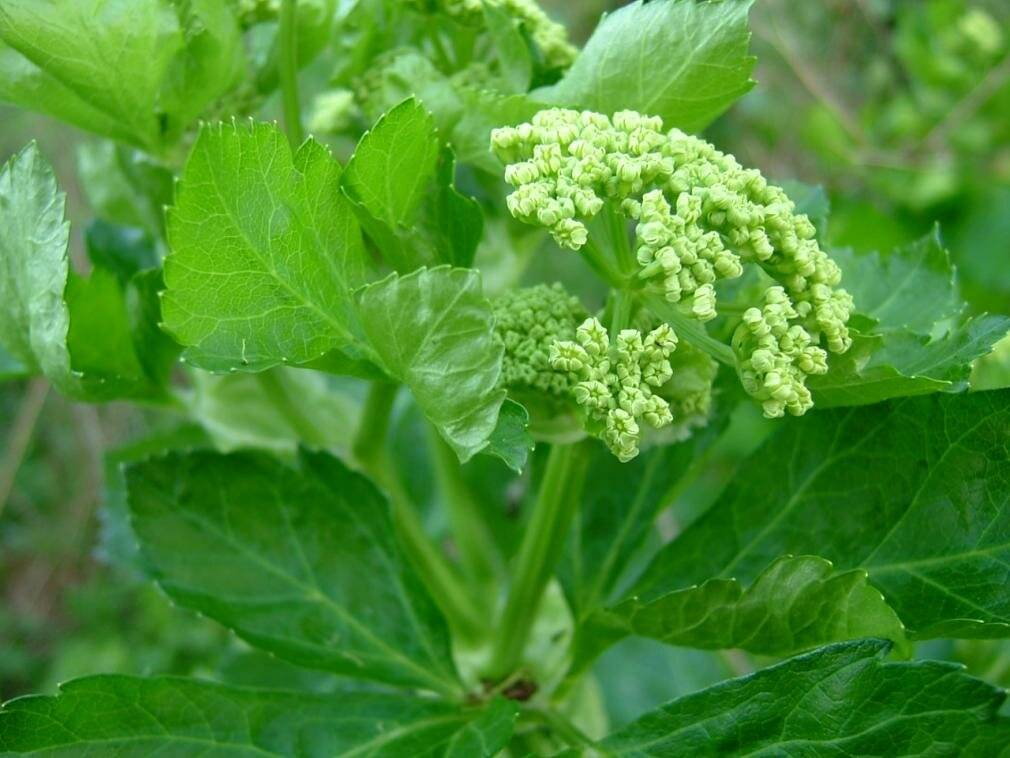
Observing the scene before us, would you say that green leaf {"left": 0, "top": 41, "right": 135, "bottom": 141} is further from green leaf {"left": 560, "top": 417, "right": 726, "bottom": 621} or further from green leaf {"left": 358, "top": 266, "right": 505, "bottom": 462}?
green leaf {"left": 560, "top": 417, "right": 726, "bottom": 621}

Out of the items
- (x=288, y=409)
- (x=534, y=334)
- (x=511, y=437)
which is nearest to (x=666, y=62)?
(x=534, y=334)

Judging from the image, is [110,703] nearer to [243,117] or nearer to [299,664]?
[299,664]

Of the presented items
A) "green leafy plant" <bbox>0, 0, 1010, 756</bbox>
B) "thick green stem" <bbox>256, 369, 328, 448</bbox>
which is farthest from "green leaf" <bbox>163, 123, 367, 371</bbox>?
"thick green stem" <bbox>256, 369, 328, 448</bbox>

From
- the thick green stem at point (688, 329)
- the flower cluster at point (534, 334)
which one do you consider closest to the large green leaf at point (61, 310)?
the flower cluster at point (534, 334)

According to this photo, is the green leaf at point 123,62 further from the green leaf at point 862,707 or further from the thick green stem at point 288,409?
the green leaf at point 862,707

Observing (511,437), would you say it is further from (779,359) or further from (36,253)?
(36,253)

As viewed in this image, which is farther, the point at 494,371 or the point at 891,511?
the point at 891,511
